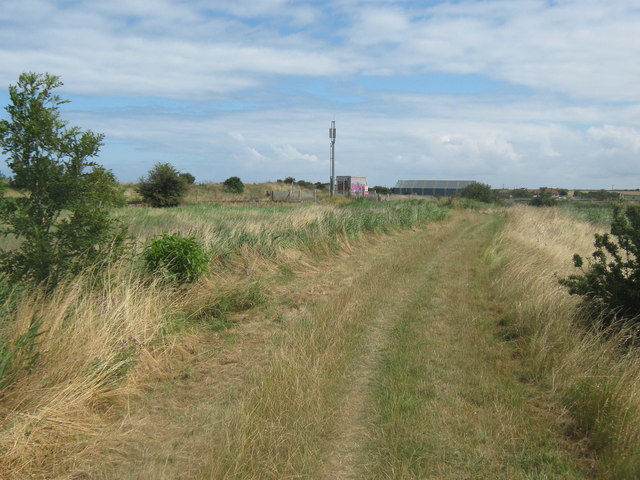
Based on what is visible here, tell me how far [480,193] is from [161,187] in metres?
36.7

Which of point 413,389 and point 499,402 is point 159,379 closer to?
point 413,389

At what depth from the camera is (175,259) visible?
834 centimetres

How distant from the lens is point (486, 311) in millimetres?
8633

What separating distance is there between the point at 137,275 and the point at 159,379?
2.41 meters

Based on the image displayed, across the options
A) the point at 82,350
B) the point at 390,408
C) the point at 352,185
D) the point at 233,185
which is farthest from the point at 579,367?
the point at 233,185

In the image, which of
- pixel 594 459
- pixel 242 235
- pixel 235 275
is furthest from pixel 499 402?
→ pixel 242 235

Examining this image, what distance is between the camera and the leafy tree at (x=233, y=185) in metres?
62.8

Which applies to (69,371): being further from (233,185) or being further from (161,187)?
(233,185)

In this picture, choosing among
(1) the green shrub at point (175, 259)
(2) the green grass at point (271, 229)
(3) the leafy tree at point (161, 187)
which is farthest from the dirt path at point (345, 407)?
(3) the leafy tree at point (161, 187)

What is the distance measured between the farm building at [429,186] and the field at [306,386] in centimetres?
7165

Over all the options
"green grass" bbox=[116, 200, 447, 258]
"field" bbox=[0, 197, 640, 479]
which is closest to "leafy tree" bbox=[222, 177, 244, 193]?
"green grass" bbox=[116, 200, 447, 258]

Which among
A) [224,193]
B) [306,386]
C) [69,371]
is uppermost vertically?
[224,193]

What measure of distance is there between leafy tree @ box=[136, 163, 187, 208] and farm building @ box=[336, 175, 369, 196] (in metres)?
22.9

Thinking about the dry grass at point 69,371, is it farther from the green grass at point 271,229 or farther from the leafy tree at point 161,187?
the leafy tree at point 161,187
